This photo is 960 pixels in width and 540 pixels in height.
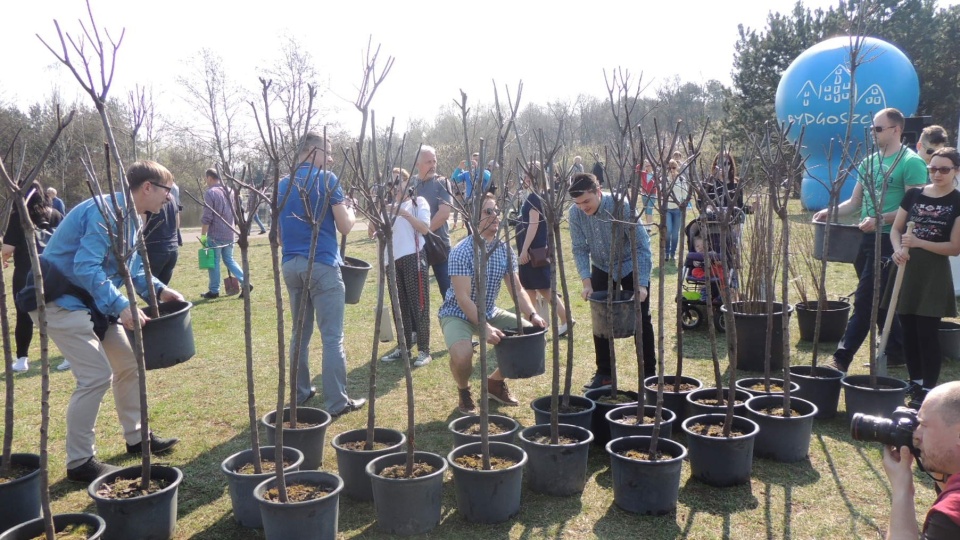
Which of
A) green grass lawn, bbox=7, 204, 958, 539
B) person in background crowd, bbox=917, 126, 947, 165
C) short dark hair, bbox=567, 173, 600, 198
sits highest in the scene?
person in background crowd, bbox=917, 126, 947, 165

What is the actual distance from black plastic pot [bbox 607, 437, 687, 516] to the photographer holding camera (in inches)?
46.0

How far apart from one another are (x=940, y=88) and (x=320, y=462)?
23.4m

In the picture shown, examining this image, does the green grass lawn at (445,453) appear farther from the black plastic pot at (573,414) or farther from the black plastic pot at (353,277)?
the black plastic pot at (353,277)

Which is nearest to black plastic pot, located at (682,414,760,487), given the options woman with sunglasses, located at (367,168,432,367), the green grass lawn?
the green grass lawn

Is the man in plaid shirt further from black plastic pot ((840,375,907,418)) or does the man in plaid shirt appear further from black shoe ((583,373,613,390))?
black plastic pot ((840,375,907,418))

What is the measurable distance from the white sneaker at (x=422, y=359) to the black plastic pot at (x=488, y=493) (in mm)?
2546

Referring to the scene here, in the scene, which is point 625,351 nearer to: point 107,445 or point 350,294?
point 350,294

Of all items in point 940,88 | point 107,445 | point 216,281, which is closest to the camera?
point 107,445

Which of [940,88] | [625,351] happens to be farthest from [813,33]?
[625,351]

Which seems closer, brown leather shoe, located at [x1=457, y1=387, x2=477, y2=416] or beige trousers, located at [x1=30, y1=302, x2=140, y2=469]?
beige trousers, located at [x1=30, y1=302, x2=140, y2=469]

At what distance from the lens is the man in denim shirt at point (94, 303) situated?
127 inches

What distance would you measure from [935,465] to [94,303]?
351 cm

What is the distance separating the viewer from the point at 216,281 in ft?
31.1

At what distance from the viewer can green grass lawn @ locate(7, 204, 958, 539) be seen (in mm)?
3051
